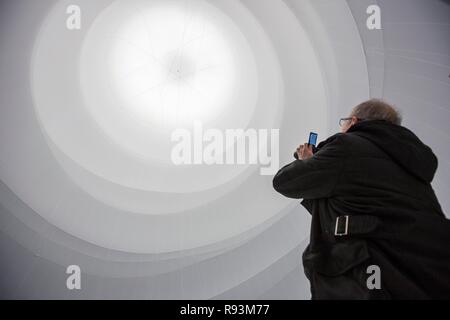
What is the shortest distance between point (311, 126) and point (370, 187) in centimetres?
108

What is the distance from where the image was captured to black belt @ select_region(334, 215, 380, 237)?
1.17m

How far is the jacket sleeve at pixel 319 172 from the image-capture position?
1.23 m

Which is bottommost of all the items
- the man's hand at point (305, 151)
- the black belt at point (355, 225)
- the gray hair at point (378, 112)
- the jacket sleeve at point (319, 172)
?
the black belt at point (355, 225)

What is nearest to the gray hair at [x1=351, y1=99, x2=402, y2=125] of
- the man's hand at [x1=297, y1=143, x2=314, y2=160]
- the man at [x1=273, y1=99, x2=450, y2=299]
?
the man at [x1=273, y1=99, x2=450, y2=299]

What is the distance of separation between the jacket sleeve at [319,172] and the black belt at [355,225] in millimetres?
99

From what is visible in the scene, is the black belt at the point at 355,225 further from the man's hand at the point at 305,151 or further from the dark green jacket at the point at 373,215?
the man's hand at the point at 305,151

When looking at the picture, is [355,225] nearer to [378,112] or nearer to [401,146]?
[401,146]

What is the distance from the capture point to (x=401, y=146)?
1262 mm

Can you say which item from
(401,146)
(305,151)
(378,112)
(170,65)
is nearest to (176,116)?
(170,65)

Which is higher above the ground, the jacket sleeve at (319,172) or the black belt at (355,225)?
the jacket sleeve at (319,172)

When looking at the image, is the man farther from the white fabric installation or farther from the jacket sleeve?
the white fabric installation

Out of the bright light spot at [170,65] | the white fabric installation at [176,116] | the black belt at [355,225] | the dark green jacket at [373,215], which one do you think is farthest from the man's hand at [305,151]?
the bright light spot at [170,65]

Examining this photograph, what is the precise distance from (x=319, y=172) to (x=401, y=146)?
0.28m

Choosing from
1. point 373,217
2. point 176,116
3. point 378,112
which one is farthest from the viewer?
point 176,116
